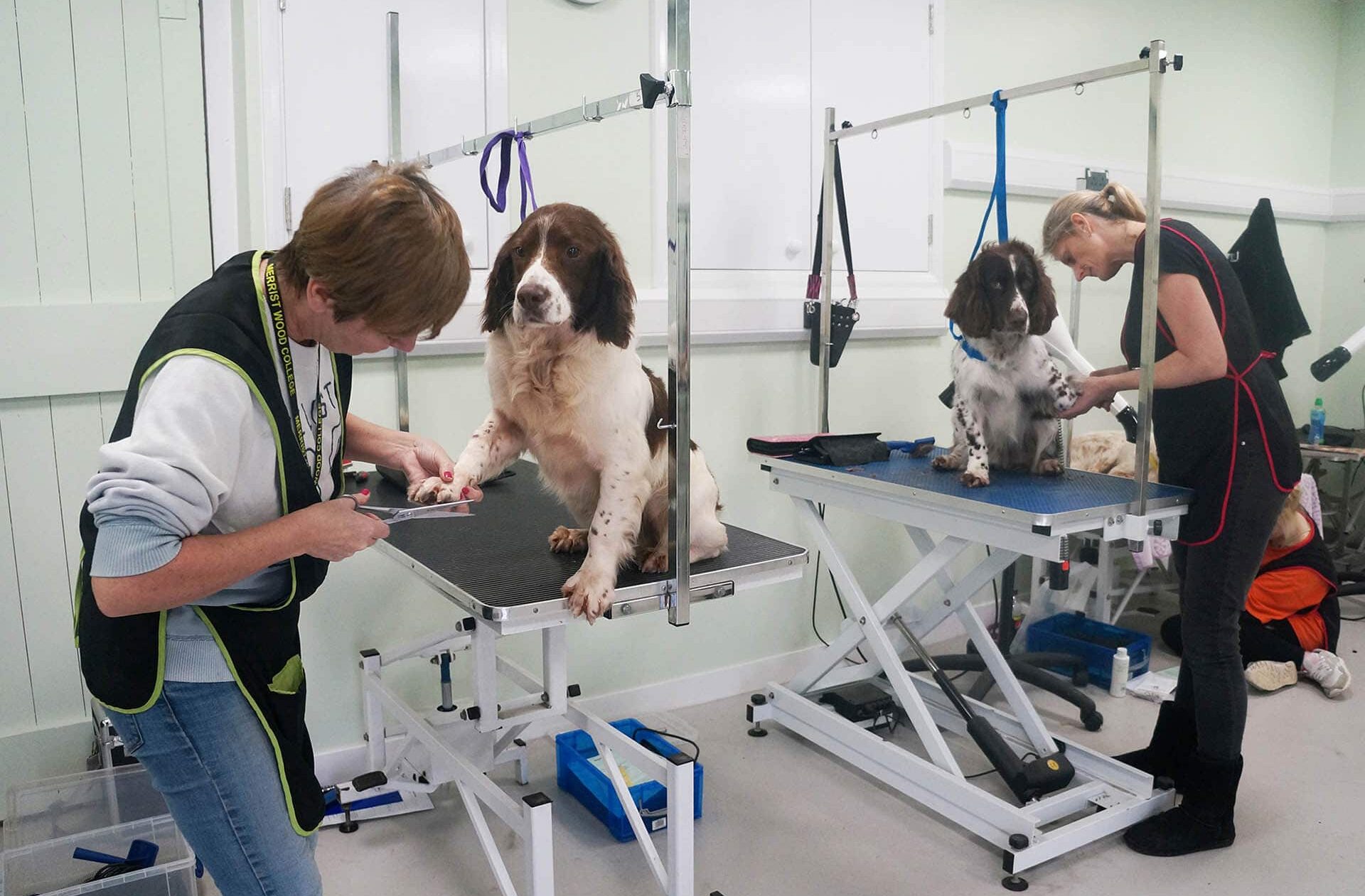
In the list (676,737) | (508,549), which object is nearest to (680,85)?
(508,549)

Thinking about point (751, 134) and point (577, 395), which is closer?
point (577, 395)

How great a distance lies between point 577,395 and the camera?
5.38 ft

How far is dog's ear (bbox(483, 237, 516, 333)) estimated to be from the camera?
62.7 inches

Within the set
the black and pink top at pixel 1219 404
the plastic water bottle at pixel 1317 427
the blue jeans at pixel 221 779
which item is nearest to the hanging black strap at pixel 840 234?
the black and pink top at pixel 1219 404

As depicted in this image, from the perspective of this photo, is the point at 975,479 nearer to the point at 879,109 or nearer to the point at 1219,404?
the point at 1219,404

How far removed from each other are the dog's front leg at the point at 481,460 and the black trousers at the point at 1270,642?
2.75 m

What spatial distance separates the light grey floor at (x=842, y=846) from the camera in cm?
231

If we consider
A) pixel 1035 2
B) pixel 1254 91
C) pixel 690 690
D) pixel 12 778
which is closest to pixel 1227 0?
pixel 1254 91

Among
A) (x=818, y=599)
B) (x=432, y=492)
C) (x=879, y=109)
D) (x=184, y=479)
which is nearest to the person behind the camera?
(x=184, y=479)

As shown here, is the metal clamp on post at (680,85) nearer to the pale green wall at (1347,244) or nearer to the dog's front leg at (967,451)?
the dog's front leg at (967,451)

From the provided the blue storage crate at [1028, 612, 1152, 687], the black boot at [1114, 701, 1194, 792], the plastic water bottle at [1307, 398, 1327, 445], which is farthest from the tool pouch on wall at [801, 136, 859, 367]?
the plastic water bottle at [1307, 398, 1327, 445]

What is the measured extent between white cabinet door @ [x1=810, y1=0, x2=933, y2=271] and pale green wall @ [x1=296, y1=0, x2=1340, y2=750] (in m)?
0.19

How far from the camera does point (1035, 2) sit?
12.6ft

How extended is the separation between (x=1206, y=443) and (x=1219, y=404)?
0.09 metres
